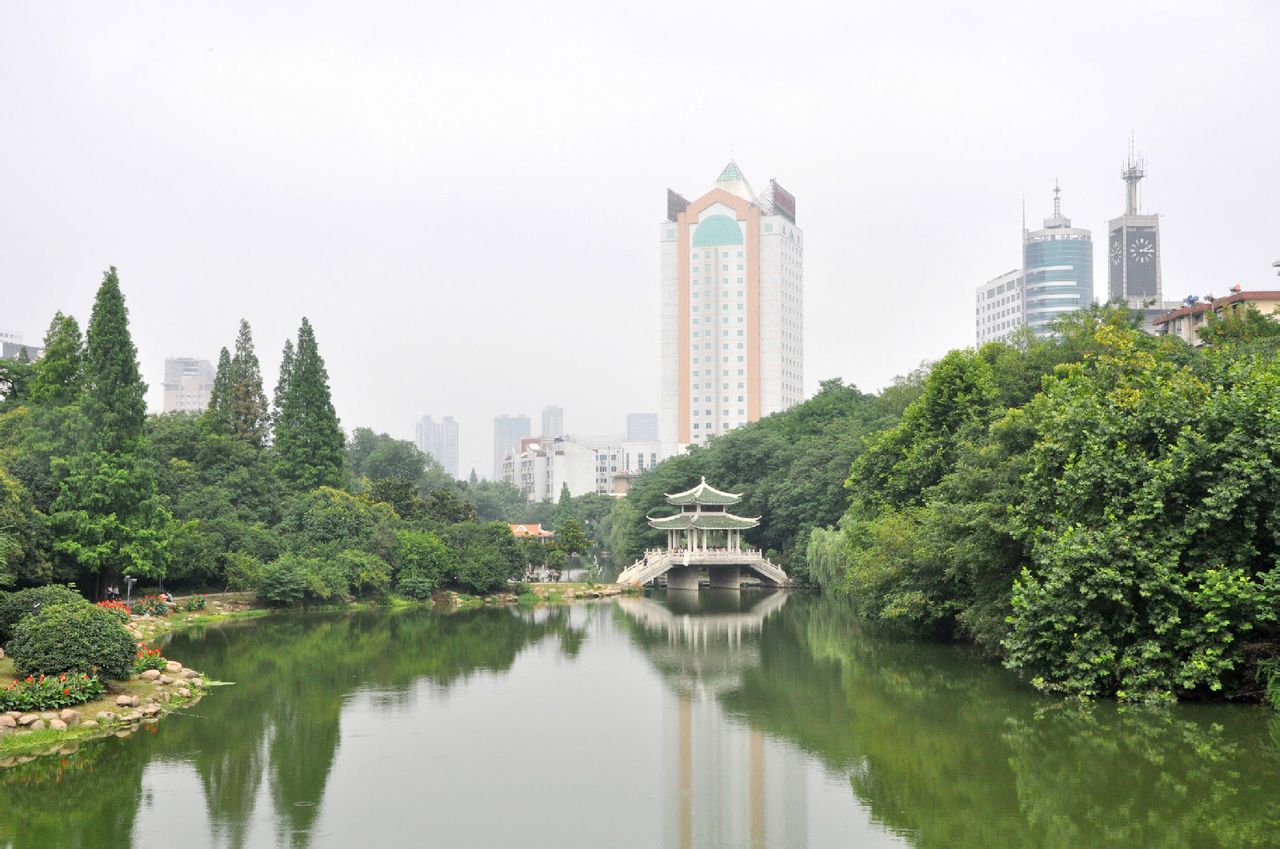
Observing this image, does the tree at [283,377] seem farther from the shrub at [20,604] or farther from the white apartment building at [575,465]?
the white apartment building at [575,465]

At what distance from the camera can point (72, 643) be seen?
47.5 feet

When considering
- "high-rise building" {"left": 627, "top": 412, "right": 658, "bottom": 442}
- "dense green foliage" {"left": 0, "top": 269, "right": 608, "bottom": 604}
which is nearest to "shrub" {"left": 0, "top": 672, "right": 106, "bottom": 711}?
"dense green foliage" {"left": 0, "top": 269, "right": 608, "bottom": 604}

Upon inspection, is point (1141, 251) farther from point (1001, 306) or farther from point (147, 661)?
point (147, 661)

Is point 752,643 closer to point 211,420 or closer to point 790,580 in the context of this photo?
point 790,580

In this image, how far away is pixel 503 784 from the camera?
1156 centimetres

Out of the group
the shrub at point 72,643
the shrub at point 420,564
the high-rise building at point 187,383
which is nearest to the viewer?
the shrub at point 72,643

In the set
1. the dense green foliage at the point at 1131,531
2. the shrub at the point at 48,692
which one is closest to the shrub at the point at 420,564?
the dense green foliage at the point at 1131,531

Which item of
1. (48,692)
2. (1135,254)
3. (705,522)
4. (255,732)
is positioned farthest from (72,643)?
(1135,254)

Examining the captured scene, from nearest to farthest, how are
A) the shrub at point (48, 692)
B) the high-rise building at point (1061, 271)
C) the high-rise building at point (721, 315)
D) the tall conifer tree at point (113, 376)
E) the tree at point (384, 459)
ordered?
1. the shrub at point (48, 692)
2. the tall conifer tree at point (113, 376)
3. the tree at point (384, 459)
4. the high-rise building at point (1061, 271)
5. the high-rise building at point (721, 315)

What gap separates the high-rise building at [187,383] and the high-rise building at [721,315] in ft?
208

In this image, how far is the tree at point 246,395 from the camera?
41.4 metres

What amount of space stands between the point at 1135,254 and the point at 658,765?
73202 millimetres

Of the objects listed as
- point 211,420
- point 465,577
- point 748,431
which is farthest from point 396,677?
point 748,431

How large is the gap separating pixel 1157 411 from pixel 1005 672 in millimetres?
5267
